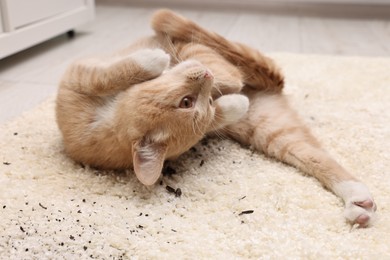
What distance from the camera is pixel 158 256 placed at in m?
1.02

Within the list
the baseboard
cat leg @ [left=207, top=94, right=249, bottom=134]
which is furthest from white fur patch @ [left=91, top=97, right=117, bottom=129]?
the baseboard

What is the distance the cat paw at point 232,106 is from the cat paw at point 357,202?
0.37 m

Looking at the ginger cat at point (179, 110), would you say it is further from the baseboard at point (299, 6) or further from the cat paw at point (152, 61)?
the baseboard at point (299, 6)

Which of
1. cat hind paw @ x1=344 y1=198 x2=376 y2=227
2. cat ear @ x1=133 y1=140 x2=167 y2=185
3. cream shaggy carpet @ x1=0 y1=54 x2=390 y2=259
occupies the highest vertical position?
cat ear @ x1=133 y1=140 x2=167 y2=185

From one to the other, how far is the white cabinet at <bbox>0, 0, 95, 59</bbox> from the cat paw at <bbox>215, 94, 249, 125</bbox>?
1.34 m

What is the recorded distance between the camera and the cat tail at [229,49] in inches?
62.2

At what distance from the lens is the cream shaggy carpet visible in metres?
1.05

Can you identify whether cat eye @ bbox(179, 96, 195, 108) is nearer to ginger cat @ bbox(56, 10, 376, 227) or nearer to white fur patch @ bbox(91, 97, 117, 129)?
ginger cat @ bbox(56, 10, 376, 227)

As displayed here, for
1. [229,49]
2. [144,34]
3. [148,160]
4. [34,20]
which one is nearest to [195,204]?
[148,160]

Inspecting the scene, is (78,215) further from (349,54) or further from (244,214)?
(349,54)

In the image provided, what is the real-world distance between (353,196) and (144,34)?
2142 millimetres

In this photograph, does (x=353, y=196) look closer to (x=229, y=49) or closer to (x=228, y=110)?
(x=228, y=110)

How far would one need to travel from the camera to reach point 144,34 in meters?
3.04

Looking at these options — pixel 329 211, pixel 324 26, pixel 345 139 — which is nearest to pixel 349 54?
pixel 324 26
